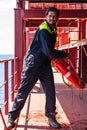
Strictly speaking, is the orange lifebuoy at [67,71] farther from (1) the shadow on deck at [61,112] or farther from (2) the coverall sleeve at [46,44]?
(2) the coverall sleeve at [46,44]

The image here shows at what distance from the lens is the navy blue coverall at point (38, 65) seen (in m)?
5.65

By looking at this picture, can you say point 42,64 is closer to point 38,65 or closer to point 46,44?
point 38,65

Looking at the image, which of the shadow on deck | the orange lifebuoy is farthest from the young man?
the orange lifebuoy

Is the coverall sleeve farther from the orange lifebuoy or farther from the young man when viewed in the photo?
the orange lifebuoy

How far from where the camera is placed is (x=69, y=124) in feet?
21.1

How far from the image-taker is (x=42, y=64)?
19.5ft

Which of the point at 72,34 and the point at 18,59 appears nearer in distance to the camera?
the point at 18,59

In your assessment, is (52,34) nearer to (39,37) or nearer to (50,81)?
(39,37)

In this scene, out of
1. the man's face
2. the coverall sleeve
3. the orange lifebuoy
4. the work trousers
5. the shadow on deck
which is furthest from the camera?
the orange lifebuoy

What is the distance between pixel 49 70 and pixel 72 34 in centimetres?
1074

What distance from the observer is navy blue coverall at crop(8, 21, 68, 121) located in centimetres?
565

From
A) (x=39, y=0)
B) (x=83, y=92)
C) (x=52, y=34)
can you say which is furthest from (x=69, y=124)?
(x=83, y=92)

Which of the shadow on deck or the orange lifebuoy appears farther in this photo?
the orange lifebuoy

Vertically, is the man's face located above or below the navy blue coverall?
above
